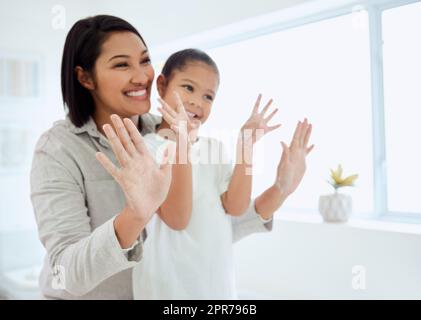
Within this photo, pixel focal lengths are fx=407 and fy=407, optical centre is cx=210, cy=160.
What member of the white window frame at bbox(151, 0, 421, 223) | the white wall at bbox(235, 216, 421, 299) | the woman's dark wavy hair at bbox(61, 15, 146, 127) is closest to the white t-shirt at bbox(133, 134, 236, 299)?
the woman's dark wavy hair at bbox(61, 15, 146, 127)

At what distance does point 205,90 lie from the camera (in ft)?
2.07

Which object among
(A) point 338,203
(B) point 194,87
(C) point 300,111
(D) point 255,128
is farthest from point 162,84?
(C) point 300,111

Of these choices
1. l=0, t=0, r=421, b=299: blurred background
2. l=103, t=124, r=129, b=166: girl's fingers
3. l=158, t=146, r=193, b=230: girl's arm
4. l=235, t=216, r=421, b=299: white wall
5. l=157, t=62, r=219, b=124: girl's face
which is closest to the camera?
l=103, t=124, r=129, b=166: girl's fingers

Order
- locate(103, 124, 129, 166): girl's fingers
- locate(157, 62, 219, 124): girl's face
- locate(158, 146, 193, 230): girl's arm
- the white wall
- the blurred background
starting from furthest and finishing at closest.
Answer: the blurred background
the white wall
locate(157, 62, 219, 124): girl's face
locate(158, 146, 193, 230): girl's arm
locate(103, 124, 129, 166): girl's fingers

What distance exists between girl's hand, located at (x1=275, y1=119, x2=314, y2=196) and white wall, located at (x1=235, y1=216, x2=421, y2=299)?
425 mm

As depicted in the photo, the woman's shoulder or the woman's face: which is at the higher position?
the woman's face

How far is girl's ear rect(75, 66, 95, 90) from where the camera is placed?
558 mm

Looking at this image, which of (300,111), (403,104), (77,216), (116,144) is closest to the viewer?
(116,144)

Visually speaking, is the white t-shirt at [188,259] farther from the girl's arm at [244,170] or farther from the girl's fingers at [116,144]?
the girl's fingers at [116,144]

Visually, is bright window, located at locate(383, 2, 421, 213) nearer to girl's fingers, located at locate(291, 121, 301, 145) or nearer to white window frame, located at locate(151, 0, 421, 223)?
white window frame, located at locate(151, 0, 421, 223)

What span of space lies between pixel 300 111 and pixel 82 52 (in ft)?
3.00

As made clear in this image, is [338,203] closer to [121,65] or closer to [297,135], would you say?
[297,135]

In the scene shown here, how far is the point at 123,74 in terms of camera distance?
1.77 ft
